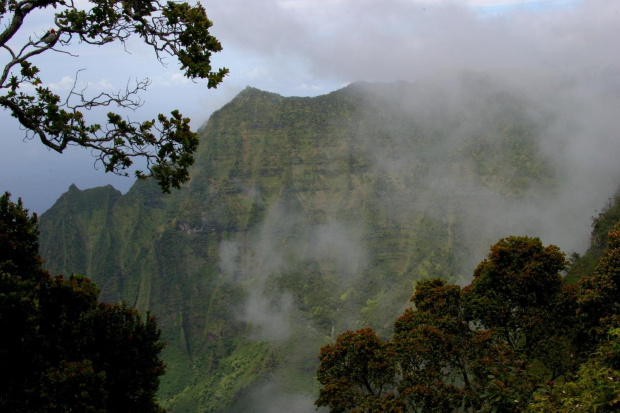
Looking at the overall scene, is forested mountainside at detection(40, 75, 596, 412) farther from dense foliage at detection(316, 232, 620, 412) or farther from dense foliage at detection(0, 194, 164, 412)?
dense foliage at detection(0, 194, 164, 412)

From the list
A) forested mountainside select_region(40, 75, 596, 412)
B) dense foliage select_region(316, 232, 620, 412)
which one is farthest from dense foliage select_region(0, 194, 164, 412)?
forested mountainside select_region(40, 75, 596, 412)

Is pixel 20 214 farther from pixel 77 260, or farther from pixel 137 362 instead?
pixel 77 260

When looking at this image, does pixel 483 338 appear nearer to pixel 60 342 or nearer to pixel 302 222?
pixel 60 342

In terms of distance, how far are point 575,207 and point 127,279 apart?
409 ft

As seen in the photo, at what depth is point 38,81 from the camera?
33.3 feet

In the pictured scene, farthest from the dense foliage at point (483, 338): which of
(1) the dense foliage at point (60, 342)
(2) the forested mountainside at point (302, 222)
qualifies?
(2) the forested mountainside at point (302, 222)

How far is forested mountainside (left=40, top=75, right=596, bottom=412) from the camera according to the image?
Answer: 11688 cm

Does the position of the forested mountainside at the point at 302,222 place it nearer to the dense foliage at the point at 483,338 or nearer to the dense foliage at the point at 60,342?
the dense foliage at the point at 483,338

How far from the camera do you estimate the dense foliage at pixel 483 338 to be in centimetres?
2077

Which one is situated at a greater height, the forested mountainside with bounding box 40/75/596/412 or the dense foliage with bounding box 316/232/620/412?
the forested mountainside with bounding box 40/75/596/412

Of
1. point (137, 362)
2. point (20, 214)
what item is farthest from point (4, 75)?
point (137, 362)

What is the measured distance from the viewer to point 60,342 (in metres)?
14.8

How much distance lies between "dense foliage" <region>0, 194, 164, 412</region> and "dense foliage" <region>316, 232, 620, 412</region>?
33.6ft

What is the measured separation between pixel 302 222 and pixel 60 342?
136 meters
